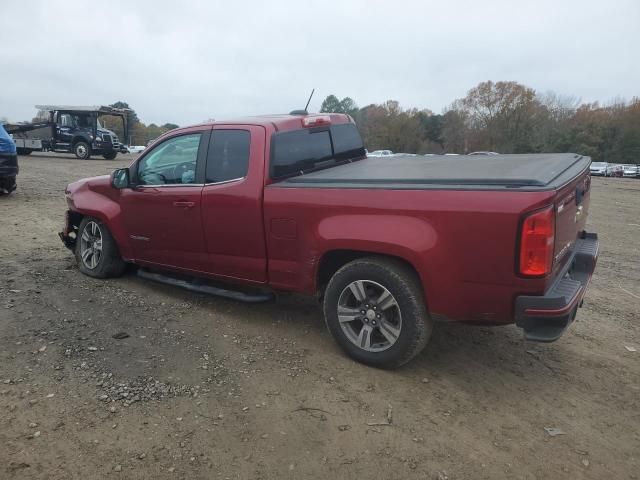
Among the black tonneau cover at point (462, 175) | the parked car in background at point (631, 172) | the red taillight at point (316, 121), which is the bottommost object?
the parked car in background at point (631, 172)

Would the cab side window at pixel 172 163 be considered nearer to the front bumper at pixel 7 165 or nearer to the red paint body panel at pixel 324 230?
the red paint body panel at pixel 324 230

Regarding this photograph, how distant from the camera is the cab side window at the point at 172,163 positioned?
464 centimetres

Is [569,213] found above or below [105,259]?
above

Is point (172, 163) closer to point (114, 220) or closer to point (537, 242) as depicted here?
point (114, 220)

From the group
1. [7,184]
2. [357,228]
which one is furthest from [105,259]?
[7,184]

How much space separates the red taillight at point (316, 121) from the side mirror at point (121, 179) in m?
1.95

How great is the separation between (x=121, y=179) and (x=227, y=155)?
57.3 inches

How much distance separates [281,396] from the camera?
10.9 ft

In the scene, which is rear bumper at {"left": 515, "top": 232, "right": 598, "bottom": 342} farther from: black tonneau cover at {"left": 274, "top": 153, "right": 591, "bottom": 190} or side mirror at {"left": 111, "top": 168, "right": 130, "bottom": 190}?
side mirror at {"left": 111, "top": 168, "right": 130, "bottom": 190}

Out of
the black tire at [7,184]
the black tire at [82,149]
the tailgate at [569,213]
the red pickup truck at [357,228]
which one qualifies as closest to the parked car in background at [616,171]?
the black tire at [82,149]

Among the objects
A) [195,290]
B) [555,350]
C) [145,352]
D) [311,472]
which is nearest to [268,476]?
[311,472]

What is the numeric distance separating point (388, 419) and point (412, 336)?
595mm

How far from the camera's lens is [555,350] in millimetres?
4105

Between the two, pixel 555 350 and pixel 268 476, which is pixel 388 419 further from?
pixel 555 350
